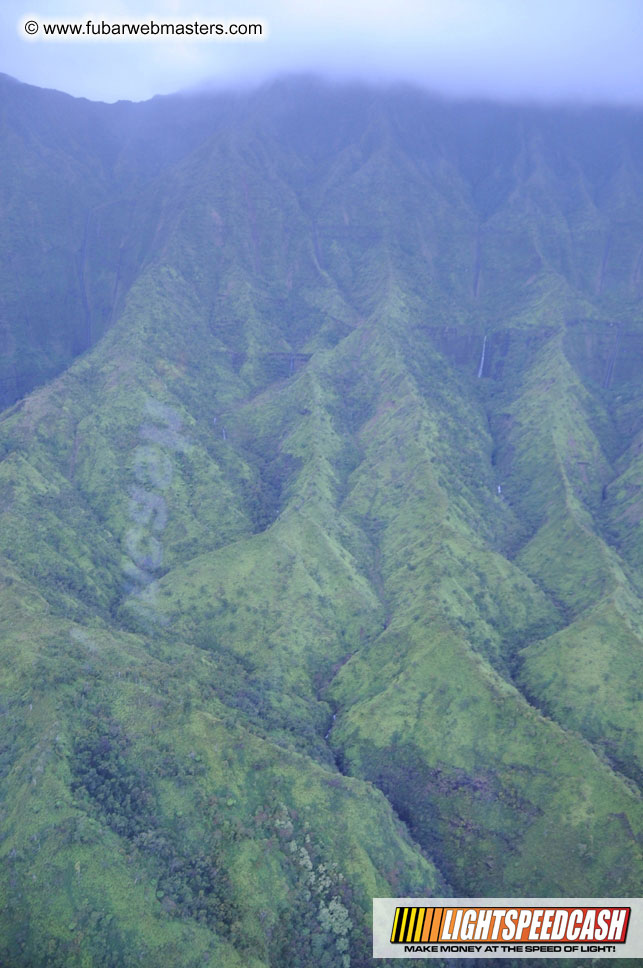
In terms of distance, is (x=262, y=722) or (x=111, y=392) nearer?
(x=262, y=722)

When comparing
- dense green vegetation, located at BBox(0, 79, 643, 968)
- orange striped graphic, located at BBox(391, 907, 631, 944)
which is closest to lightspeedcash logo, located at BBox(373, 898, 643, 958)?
orange striped graphic, located at BBox(391, 907, 631, 944)

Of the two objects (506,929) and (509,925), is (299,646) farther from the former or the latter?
(509,925)

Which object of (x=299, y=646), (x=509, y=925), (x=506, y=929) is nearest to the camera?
(x=509, y=925)

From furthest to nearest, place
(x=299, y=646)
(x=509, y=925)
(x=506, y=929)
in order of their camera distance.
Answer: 1. (x=299, y=646)
2. (x=506, y=929)
3. (x=509, y=925)

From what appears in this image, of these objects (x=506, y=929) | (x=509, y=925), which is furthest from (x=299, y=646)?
(x=509, y=925)

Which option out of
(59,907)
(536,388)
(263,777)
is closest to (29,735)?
(59,907)

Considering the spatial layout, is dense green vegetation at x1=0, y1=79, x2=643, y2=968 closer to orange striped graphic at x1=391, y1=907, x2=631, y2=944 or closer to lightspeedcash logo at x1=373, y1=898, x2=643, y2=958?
lightspeedcash logo at x1=373, y1=898, x2=643, y2=958

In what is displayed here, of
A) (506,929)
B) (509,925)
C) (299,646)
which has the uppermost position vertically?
(299,646)

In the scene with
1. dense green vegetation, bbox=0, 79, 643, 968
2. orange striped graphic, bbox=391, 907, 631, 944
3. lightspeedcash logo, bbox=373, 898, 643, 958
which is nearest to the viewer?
orange striped graphic, bbox=391, 907, 631, 944

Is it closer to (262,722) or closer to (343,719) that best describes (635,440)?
(343,719)

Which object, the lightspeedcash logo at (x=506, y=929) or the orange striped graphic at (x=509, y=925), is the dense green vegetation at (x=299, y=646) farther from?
the orange striped graphic at (x=509, y=925)

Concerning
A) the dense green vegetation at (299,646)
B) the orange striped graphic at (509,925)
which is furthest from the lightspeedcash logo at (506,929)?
the dense green vegetation at (299,646)
